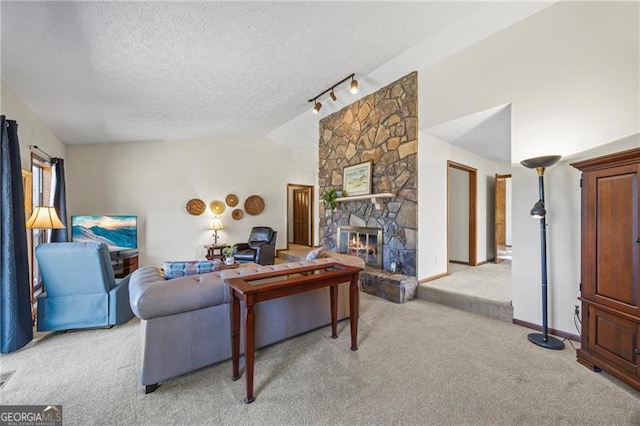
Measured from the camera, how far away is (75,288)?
265cm

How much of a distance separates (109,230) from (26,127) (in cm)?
221

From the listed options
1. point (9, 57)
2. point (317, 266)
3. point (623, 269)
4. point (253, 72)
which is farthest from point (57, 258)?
point (623, 269)

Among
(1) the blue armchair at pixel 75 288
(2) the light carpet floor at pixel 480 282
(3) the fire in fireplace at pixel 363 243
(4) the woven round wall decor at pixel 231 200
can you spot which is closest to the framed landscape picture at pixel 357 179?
(3) the fire in fireplace at pixel 363 243

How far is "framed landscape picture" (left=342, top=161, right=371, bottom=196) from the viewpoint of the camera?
14.9 feet

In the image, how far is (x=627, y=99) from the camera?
2193 mm

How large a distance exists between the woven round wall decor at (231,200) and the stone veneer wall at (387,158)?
2508mm

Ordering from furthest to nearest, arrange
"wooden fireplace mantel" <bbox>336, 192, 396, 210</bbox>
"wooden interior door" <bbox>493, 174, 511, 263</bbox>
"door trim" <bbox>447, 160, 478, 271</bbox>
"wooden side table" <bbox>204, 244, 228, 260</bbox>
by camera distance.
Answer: "wooden side table" <bbox>204, 244, 228, 260</bbox>, "wooden interior door" <bbox>493, 174, 511, 263</bbox>, "door trim" <bbox>447, 160, 478, 271</bbox>, "wooden fireplace mantel" <bbox>336, 192, 396, 210</bbox>

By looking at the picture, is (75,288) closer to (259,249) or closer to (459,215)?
(259,249)

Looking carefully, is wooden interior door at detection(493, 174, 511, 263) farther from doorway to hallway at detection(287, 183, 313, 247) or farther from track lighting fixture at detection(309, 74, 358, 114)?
doorway to hallway at detection(287, 183, 313, 247)

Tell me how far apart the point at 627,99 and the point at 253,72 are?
12.0 ft

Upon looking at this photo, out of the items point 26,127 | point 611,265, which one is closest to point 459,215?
point 611,265

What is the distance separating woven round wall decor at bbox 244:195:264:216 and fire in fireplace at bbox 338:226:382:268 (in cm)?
252

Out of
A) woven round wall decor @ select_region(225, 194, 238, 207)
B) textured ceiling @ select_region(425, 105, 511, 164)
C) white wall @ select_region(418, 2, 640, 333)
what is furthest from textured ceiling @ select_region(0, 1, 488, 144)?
woven round wall decor @ select_region(225, 194, 238, 207)

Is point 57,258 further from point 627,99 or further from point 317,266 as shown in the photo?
point 627,99
